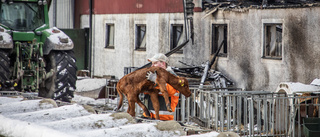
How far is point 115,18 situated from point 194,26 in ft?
16.5

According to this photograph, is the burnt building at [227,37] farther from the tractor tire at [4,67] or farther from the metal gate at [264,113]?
the tractor tire at [4,67]

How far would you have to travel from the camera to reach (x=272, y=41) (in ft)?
48.5

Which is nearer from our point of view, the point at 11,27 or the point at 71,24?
the point at 11,27

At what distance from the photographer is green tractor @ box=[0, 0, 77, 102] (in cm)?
1359

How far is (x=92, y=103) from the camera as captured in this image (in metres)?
16.6

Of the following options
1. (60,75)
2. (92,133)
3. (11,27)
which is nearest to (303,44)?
(60,75)

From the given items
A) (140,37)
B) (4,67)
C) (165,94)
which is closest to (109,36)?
(140,37)

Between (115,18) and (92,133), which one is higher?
(115,18)

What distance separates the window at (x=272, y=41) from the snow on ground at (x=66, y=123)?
28.3 ft

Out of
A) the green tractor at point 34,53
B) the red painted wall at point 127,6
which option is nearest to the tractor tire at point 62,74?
the green tractor at point 34,53

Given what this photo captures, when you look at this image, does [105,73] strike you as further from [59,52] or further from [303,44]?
[303,44]

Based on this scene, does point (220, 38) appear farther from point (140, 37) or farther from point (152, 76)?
point (152, 76)

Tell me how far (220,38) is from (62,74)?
15.6 ft

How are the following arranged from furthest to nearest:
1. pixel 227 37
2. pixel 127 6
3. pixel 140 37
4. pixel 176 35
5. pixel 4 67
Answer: pixel 127 6, pixel 140 37, pixel 176 35, pixel 227 37, pixel 4 67
